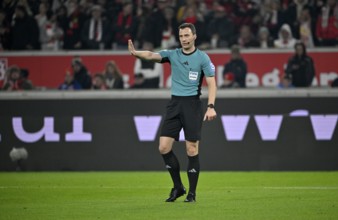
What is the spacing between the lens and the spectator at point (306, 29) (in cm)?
2117

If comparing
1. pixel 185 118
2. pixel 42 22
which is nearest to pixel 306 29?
pixel 42 22

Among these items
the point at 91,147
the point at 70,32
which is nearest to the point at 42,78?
the point at 70,32

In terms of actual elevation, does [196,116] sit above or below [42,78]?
above

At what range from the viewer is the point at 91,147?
18219 millimetres

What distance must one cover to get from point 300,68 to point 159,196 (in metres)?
8.09

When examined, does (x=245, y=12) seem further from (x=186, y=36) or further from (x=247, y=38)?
(x=186, y=36)

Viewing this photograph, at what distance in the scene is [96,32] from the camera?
867 inches

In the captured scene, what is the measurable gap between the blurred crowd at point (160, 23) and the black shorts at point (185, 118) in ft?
33.9

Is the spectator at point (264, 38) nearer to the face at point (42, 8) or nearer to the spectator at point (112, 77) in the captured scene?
the spectator at point (112, 77)

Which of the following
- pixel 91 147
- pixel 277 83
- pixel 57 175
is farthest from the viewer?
pixel 277 83

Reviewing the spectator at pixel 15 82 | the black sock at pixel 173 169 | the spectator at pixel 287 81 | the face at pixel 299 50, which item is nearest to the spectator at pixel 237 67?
the spectator at pixel 287 81

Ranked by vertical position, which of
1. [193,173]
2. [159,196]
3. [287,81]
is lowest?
[159,196]

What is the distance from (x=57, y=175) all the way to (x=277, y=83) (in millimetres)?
6646

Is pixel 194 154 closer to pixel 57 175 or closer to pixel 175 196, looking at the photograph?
pixel 175 196
